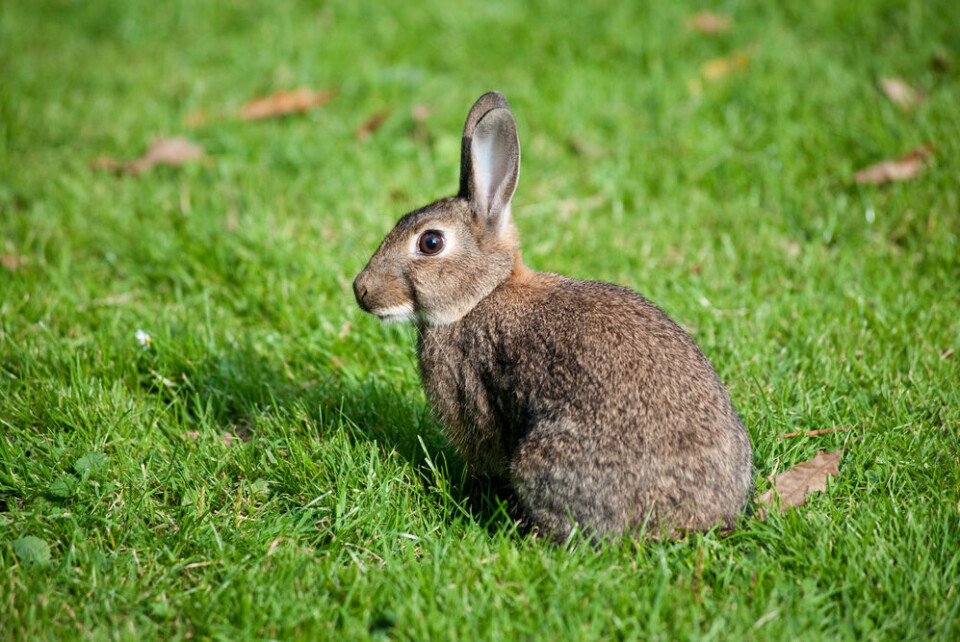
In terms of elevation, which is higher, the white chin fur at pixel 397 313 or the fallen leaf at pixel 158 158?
the fallen leaf at pixel 158 158

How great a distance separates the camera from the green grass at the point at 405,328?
305 cm

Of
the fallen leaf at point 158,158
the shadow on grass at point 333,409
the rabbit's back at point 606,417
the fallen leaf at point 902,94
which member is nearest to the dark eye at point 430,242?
the rabbit's back at point 606,417

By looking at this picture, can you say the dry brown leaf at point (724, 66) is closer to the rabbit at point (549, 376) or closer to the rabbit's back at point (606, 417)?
the rabbit at point (549, 376)

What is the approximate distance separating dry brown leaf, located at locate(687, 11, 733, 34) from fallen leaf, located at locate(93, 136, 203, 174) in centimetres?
435

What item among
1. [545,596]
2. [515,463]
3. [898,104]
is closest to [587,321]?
[515,463]

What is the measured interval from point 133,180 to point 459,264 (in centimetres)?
361

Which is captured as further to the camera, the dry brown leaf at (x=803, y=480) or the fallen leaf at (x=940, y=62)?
the fallen leaf at (x=940, y=62)

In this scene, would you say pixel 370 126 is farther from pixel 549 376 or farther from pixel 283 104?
pixel 549 376

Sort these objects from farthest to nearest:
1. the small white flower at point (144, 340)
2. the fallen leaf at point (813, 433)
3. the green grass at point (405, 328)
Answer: the small white flower at point (144, 340), the fallen leaf at point (813, 433), the green grass at point (405, 328)

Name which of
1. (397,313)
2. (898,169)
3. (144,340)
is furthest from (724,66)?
(144,340)

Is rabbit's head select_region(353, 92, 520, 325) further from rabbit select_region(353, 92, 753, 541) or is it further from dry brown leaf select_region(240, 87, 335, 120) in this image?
dry brown leaf select_region(240, 87, 335, 120)

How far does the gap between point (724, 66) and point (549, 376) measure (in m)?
4.85

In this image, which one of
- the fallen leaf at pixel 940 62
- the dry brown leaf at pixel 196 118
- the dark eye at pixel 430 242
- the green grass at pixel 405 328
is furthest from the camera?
the dry brown leaf at pixel 196 118

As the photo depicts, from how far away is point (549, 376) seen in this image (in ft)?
→ 11.3
